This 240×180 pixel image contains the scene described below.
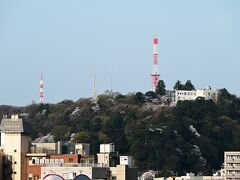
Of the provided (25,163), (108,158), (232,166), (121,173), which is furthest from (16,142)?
(232,166)

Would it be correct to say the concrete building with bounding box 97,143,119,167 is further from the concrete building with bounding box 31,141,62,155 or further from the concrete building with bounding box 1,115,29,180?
the concrete building with bounding box 1,115,29,180

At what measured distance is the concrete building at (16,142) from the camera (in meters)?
77.4

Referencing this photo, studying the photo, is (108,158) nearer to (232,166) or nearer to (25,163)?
(25,163)

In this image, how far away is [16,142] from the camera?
7788 cm

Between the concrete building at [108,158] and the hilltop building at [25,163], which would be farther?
the concrete building at [108,158]

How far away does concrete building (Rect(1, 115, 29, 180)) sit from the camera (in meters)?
77.4

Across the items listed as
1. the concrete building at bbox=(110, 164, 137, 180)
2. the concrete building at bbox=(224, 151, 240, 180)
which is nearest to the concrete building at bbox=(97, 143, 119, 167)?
the concrete building at bbox=(110, 164, 137, 180)

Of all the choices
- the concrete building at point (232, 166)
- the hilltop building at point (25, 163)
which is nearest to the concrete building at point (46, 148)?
the hilltop building at point (25, 163)

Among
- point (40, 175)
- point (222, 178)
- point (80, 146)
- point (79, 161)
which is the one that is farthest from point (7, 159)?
point (222, 178)

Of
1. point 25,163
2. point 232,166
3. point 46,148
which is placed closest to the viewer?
point 25,163

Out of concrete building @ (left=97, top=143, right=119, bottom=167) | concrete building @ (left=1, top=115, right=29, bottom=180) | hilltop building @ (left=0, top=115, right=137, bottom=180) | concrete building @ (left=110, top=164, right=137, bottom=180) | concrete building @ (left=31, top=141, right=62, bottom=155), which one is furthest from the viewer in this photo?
concrete building @ (left=97, top=143, right=119, bottom=167)

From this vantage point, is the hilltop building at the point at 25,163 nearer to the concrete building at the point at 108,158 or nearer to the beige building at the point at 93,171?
the beige building at the point at 93,171

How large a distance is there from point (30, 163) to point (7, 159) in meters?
1.90

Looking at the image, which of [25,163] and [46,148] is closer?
[25,163]
